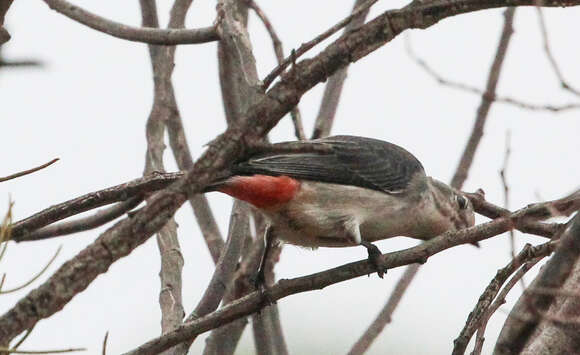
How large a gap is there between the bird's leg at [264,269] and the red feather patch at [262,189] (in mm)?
250

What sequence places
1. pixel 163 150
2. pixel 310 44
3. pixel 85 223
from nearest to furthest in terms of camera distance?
pixel 310 44 → pixel 85 223 → pixel 163 150

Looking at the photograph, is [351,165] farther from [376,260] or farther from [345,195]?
[376,260]

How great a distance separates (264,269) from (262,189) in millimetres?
457

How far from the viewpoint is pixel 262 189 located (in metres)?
4.95

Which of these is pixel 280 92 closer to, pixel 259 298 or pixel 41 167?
pixel 41 167

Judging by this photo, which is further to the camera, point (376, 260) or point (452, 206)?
point (452, 206)

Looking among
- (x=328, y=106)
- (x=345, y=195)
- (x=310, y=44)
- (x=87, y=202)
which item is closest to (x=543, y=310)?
(x=310, y=44)

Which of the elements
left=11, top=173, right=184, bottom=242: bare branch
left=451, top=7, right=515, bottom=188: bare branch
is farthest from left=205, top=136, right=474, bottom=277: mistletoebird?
left=11, top=173, right=184, bottom=242: bare branch

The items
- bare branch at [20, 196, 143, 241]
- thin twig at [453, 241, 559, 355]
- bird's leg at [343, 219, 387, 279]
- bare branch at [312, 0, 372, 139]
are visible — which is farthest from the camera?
bare branch at [312, 0, 372, 139]

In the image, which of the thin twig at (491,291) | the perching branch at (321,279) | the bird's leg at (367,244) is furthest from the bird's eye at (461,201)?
the thin twig at (491,291)

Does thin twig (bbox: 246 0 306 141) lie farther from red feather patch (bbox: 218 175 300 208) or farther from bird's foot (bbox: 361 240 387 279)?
bird's foot (bbox: 361 240 387 279)

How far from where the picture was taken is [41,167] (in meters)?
2.75

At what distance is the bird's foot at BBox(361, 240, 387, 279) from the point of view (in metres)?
4.43

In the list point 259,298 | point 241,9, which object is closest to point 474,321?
point 259,298
